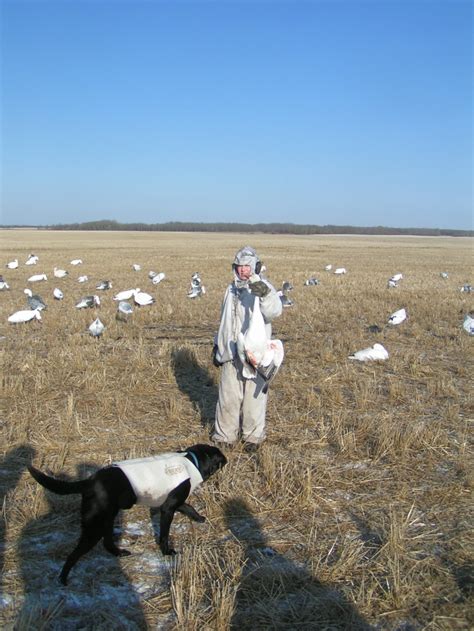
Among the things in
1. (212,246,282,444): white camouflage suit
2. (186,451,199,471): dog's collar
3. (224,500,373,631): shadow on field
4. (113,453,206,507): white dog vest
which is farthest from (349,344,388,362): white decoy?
(224,500,373,631): shadow on field

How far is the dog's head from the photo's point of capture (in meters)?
3.95

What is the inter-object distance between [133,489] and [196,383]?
12.9 feet

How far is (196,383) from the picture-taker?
7316 mm

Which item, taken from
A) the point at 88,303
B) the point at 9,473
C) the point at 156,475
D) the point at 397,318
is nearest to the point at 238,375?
the point at 156,475

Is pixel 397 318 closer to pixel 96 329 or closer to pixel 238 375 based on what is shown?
pixel 96 329

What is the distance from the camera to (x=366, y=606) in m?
3.01

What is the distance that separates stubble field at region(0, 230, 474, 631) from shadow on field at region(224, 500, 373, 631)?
0.4 inches

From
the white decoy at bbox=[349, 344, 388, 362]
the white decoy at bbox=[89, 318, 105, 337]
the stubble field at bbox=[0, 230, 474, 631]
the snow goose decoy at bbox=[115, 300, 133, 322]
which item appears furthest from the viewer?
the snow goose decoy at bbox=[115, 300, 133, 322]

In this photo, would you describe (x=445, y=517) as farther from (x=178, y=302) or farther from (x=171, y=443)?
(x=178, y=302)

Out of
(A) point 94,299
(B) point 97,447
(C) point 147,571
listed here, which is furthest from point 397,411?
(A) point 94,299

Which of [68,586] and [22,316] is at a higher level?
[22,316]

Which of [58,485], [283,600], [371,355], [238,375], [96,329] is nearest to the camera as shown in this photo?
[283,600]

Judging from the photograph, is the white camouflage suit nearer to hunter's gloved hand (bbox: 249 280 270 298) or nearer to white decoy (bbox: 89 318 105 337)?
hunter's gloved hand (bbox: 249 280 270 298)

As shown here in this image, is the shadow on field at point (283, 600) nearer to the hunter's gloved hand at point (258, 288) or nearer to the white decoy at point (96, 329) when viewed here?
the hunter's gloved hand at point (258, 288)
